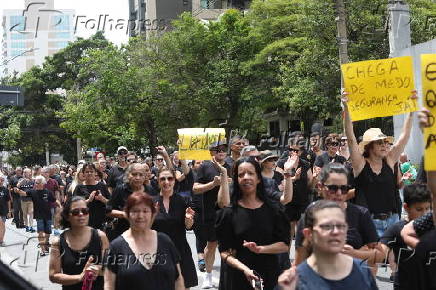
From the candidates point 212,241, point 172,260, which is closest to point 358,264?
point 172,260

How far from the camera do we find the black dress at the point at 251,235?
508 cm

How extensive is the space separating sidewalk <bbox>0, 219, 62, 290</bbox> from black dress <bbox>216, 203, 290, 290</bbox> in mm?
3423

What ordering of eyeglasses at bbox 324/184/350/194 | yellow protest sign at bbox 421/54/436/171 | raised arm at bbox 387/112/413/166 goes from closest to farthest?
1. yellow protest sign at bbox 421/54/436/171
2. eyeglasses at bbox 324/184/350/194
3. raised arm at bbox 387/112/413/166

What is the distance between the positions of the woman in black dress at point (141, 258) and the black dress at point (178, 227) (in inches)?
76.3

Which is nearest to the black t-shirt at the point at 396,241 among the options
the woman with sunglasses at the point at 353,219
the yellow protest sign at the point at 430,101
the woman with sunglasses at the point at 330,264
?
the woman with sunglasses at the point at 353,219

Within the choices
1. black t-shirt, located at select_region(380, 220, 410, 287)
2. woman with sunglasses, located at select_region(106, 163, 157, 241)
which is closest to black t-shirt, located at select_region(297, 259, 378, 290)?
black t-shirt, located at select_region(380, 220, 410, 287)

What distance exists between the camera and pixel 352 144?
251 inches

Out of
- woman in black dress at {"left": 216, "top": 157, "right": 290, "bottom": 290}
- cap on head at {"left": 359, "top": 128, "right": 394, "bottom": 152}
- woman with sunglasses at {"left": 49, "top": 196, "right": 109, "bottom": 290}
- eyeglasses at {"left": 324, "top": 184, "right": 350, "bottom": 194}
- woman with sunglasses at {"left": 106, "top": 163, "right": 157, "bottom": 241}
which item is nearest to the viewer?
eyeglasses at {"left": 324, "top": 184, "right": 350, "bottom": 194}

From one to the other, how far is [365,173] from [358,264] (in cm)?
324

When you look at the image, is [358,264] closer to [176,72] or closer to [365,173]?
[365,173]

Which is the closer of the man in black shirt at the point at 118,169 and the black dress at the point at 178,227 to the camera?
the black dress at the point at 178,227

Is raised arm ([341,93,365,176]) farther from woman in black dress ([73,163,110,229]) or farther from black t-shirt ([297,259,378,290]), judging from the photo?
woman in black dress ([73,163,110,229])

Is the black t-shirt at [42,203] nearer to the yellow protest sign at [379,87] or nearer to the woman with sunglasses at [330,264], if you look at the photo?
the yellow protest sign at [379,87]

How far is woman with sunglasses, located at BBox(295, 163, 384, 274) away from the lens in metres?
4.63
